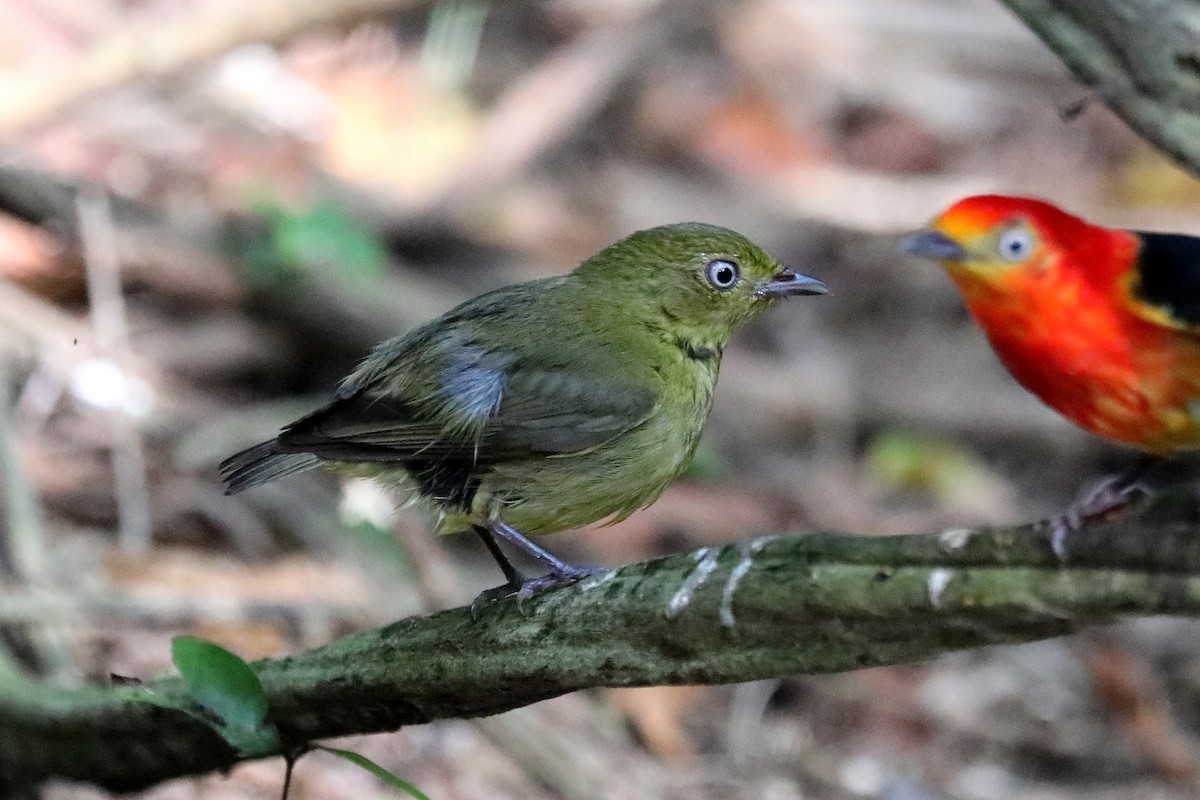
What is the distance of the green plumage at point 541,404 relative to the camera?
3.43m

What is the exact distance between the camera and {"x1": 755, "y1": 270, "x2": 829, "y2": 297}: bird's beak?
3765mm

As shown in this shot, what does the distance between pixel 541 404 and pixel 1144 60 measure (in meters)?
1.63

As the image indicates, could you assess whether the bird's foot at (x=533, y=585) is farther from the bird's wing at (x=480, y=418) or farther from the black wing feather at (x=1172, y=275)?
the black wing feather at (x=1172, y=275)

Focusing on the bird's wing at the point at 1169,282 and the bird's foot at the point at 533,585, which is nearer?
the bird's wing at the point at 1169,282

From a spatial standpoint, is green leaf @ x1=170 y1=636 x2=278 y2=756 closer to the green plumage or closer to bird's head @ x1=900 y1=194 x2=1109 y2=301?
the green plumage

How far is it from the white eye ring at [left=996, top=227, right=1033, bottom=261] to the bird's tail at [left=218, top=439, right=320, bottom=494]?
1653 millimetres

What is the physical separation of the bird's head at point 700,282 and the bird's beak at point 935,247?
2.95 feet

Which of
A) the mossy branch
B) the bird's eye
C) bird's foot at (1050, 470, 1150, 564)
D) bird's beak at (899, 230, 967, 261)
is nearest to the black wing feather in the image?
bird's beak at (899, 230, 967, 261)

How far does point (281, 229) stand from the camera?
668 cm

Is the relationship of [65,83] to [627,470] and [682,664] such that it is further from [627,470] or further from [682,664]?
[682,664]

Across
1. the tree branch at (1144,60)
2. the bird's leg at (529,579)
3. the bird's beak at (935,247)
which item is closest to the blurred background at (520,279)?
the tree branch at (1144,60)

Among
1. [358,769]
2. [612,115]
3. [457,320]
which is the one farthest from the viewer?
[612,115]

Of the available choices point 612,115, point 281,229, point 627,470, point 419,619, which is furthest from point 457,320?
point 612,115

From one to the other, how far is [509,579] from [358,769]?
5.06 ft
